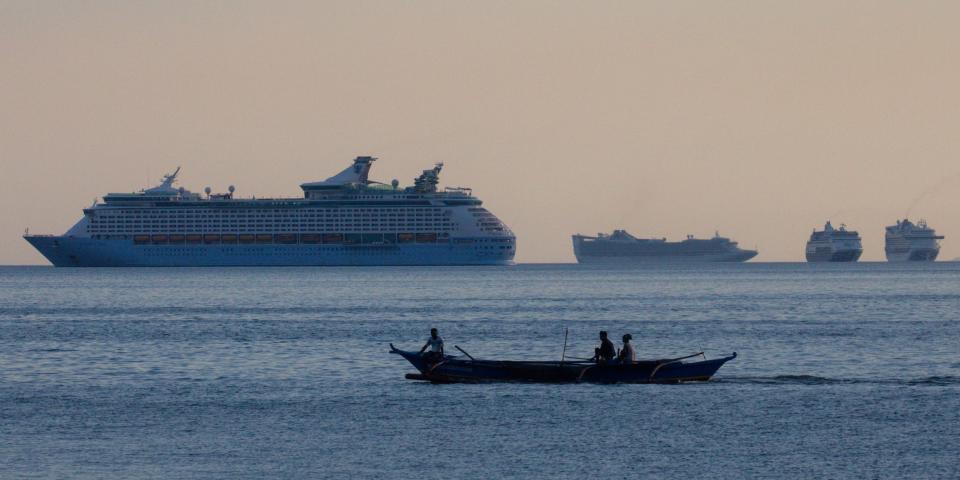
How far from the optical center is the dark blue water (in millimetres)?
31000

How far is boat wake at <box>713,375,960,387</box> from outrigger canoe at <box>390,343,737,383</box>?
1282mm

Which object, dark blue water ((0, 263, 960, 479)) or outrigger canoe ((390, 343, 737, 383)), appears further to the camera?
outrigger canoe ((390, 343, 737, 383))

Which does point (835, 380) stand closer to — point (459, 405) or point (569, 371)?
point (569, 371)

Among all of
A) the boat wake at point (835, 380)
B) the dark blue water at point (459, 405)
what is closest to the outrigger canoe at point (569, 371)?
the dark blue water at point (459, 405)

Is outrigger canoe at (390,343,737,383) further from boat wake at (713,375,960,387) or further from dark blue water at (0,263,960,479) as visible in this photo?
boat wake at (713,375,960,387)

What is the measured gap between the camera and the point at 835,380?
151 feet

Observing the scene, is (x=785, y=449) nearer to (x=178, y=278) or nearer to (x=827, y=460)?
(x=827, y=460)

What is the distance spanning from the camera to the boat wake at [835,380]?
45000 mm

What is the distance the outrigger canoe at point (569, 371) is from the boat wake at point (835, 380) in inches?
50.5

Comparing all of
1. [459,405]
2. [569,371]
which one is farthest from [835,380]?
[459,405]

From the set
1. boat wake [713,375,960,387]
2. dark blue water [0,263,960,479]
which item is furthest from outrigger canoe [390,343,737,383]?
boat wake [713,375,960,387]

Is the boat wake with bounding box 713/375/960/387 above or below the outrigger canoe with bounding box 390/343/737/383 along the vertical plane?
below

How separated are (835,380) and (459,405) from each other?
12186 millimetres

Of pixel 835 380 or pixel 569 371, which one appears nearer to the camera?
pixel 569 371
